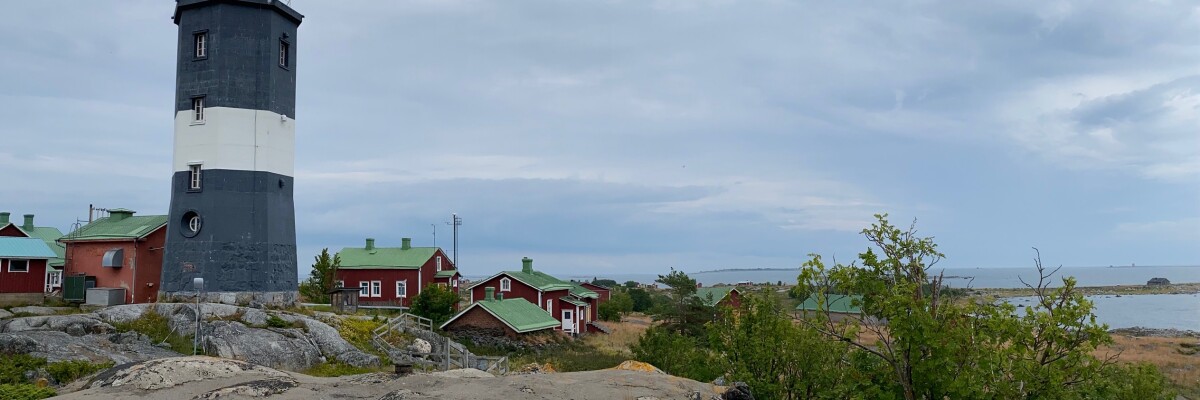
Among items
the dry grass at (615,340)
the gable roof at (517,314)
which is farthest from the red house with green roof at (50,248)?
the dry grass at (615,340)

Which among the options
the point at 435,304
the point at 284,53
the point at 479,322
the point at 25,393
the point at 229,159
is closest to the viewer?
the point at 25,393

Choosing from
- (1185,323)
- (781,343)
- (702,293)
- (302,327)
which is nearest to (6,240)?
(302,327)

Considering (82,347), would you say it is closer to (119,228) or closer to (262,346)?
(262,346)

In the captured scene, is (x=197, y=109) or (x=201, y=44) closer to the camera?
(x=197, y=109)

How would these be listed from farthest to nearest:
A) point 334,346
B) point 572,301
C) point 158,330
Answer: point 572,301 < point 334,346 < point 158,330

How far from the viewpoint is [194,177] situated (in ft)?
91.4

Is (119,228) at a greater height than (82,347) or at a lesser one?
greater

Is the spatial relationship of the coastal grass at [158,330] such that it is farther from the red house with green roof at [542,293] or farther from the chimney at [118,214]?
the red house with green roof at [542,293]

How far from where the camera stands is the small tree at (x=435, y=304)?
3891 centimetres

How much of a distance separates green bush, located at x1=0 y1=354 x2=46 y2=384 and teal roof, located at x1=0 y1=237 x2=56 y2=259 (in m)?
13.3

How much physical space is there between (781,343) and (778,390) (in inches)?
27.1

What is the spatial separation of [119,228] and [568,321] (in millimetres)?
24950

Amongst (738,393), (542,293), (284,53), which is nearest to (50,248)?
(284,53)

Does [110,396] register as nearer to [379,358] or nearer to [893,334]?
[893,334]
